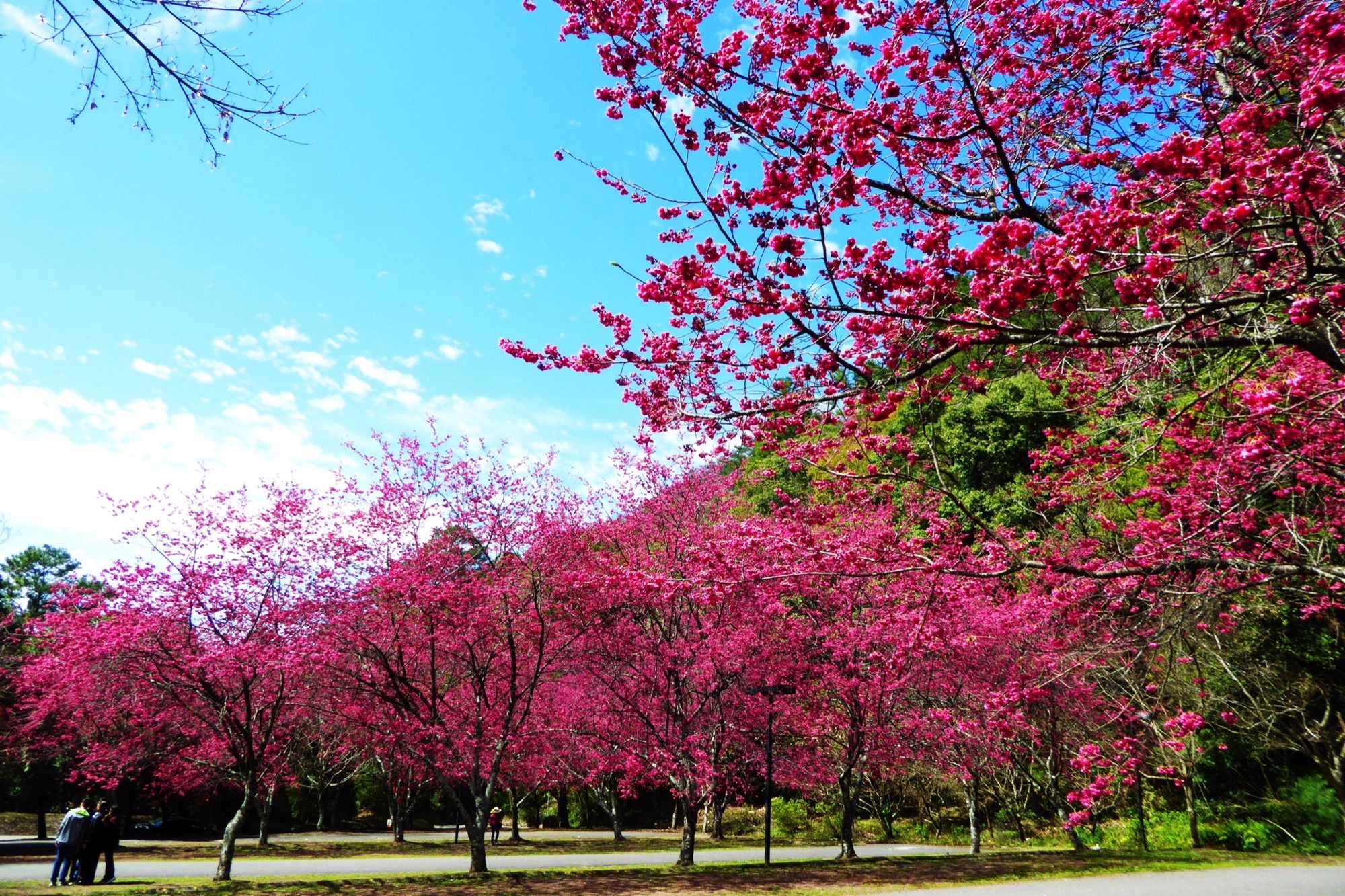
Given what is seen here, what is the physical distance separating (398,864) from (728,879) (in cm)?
828

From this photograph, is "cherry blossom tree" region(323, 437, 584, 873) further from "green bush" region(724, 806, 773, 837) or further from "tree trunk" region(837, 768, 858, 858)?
"green bush" region(724, 806, 773, 837)

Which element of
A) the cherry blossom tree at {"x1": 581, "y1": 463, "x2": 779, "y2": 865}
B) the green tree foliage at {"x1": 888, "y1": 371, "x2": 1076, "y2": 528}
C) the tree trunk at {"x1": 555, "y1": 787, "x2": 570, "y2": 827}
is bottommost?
the tree trunk at {"x1": 555, "y1": 787, "x2": 570, "y2": 827}

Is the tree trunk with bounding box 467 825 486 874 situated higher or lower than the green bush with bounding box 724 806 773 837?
higher

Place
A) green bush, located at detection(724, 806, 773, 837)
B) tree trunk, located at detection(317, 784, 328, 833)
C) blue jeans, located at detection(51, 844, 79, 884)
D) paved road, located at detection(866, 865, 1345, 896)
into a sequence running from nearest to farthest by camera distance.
A: paved road, located at detection(866, 865, 1345, 896) < blue jeans, located at detection(51, 844, 79, 884) < green bush, located at detection(724, 806, 773, 837) < tree trunk, located at detection(317, 784, 328, 833)

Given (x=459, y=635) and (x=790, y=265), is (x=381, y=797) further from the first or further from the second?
(x=790, y=265)

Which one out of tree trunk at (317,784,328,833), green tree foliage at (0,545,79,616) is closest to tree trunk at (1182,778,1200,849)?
tree trunk at (317,784,328,833)

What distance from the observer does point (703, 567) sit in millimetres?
7090

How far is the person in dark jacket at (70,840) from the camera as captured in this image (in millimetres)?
11203

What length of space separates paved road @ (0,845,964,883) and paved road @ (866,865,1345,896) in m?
7.00

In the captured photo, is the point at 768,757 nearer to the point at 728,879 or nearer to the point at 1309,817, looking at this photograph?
the point at 728,879

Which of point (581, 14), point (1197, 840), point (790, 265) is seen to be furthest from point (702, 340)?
point (1197, 840)

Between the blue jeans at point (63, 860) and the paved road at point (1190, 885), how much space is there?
11845 millimetres

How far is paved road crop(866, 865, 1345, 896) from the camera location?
9188 mm

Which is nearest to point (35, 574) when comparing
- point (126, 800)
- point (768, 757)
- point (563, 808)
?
point (126, 800)
